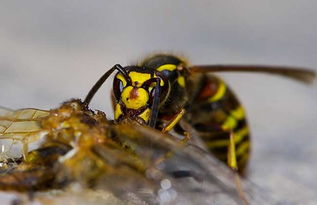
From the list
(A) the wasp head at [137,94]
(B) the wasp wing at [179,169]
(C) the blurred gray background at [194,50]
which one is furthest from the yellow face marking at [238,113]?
(B) the wasp wing at [179,169]

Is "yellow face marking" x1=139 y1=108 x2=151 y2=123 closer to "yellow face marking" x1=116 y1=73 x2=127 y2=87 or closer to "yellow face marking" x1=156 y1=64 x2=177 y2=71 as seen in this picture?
"yellow face marking" x1=116 y1=73 x2=127 y2=87

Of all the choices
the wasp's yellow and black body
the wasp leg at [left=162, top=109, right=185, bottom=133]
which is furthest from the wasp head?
the wasp's yellow and black body

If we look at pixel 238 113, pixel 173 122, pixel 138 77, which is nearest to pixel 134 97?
pixel 138 77

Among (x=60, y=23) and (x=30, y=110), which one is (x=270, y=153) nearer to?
(x=30, y=110)

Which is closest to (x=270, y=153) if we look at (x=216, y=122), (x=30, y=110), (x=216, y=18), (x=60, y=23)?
(x=216, y=122)

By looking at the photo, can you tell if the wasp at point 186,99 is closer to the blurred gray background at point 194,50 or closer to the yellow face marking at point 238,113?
the yellow face marking at point 238,113

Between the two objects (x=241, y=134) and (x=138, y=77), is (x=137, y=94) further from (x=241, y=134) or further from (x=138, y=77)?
(x=241, y=134)
